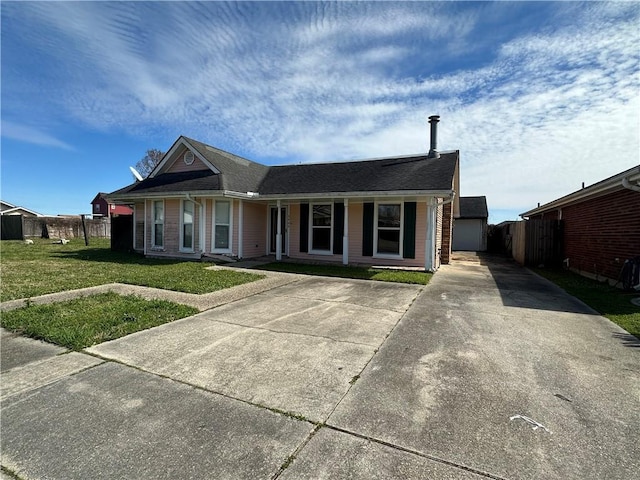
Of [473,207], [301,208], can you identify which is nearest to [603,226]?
[301,208]

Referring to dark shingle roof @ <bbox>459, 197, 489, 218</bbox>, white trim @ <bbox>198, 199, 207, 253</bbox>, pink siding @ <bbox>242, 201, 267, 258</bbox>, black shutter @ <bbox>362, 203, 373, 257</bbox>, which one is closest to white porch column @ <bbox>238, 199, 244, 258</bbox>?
pink siding @ <bbox>242, 201, 267, 258</bbox>

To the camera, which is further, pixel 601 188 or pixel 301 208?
pixel 301 208

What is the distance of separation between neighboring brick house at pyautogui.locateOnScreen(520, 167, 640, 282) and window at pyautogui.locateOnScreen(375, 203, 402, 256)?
→ 5867 millimetres

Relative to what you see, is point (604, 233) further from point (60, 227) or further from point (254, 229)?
point (60, 227)

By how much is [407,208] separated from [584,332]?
6809 millimetres

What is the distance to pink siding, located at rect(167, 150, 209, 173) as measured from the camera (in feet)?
45.2

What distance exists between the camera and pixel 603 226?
970cm

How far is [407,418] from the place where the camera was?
2.58 m

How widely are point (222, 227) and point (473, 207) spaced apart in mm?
20226

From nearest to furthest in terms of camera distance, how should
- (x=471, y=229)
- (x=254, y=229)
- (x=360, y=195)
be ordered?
1. (x=360, y=195)
2. (x=254, y=229)
3. (x=471, y=229)

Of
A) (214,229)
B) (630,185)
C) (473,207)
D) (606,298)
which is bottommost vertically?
(606,298)

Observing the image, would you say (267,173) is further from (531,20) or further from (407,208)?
(531,20)

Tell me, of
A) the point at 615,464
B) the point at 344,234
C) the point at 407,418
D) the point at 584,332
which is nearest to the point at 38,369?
the point at 407,418

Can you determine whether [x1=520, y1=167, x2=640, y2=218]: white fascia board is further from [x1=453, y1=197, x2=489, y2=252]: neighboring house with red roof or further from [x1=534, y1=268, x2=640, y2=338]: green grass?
[x1=453, y1=197, x2=489, y2=252]: neighboring house with red roof
